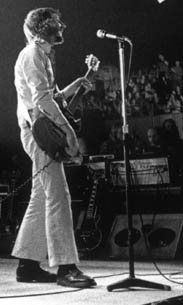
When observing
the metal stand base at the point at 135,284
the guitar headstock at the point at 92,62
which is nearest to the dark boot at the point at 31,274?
the metal stand base at the point at 135,284

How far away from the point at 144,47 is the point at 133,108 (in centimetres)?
80

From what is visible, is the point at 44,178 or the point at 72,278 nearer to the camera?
the point at 72,278

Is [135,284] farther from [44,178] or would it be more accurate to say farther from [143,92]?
[143,92]

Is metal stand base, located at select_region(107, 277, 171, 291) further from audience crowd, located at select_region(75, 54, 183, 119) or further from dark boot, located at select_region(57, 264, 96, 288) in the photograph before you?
audience crowd, located at select_region(75, 54, 183, 119)

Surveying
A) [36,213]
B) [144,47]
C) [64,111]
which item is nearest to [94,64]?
[64,111]

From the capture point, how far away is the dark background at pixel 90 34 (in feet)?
18.1

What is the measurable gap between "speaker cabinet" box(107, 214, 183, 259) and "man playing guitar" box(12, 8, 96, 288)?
5.96ft

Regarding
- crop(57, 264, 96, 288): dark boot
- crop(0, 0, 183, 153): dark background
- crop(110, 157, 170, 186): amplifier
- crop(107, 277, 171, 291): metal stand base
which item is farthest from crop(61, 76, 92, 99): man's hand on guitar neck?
crop(0, 0, 183, 153): dark background

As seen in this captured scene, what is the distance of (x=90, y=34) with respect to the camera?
19.7 ft

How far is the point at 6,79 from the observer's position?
6.10 m

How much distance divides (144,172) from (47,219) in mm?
2449

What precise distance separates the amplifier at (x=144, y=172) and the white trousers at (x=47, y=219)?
2.29m

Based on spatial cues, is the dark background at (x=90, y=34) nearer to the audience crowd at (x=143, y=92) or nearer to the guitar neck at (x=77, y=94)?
the audience crowd at (x=143, y=92)

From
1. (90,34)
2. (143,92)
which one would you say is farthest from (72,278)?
(90,34)
